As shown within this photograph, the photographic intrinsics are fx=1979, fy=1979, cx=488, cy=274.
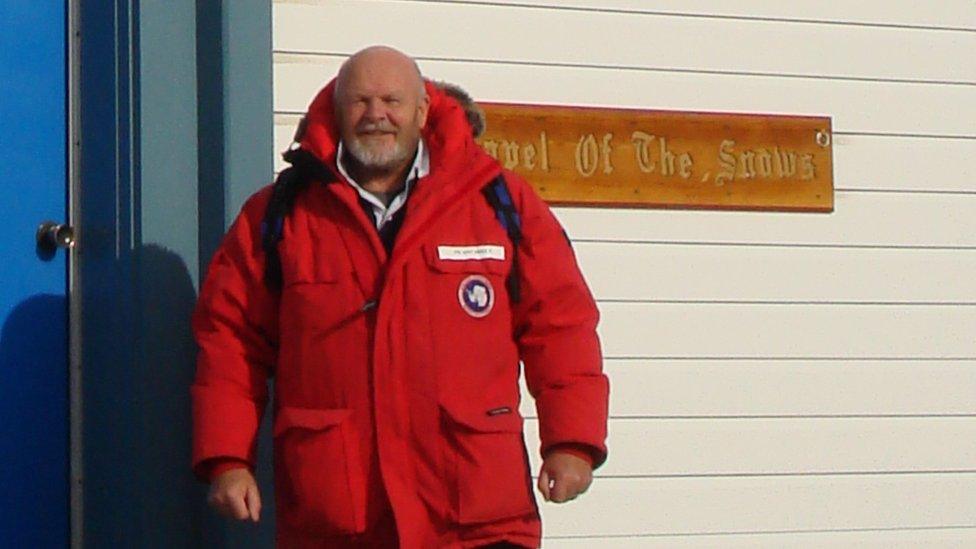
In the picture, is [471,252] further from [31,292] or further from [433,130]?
[31,292]

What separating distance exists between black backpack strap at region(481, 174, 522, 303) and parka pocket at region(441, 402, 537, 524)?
26 centimetres

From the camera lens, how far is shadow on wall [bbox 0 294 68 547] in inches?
Result: 177

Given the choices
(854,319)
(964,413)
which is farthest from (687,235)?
(964,413)

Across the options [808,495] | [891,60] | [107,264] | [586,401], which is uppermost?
[891,60]

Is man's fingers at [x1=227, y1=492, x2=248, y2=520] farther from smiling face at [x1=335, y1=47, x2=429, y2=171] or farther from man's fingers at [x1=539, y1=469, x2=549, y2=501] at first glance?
smiling face at [x1=335, y1=47, x2=429, y2=171]

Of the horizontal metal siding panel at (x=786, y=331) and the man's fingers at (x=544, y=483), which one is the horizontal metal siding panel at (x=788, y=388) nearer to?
the horizontal metal siding panel at (x=786, y=331)

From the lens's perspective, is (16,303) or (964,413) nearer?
(16,303)

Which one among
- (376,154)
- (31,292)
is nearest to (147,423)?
(31,292)

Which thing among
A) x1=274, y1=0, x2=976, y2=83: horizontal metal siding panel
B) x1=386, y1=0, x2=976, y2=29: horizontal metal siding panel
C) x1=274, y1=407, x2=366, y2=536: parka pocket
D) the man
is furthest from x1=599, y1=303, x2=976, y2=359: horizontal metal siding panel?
x1=274, y1=407, x2=366, y2=536: parka pocket

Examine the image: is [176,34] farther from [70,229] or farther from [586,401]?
[586,401]

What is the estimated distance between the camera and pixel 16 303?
14.8ft

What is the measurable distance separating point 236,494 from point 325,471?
194mm

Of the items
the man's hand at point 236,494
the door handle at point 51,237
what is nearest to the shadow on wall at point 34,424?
the door handle at point 51,237

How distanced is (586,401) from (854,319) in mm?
1571
